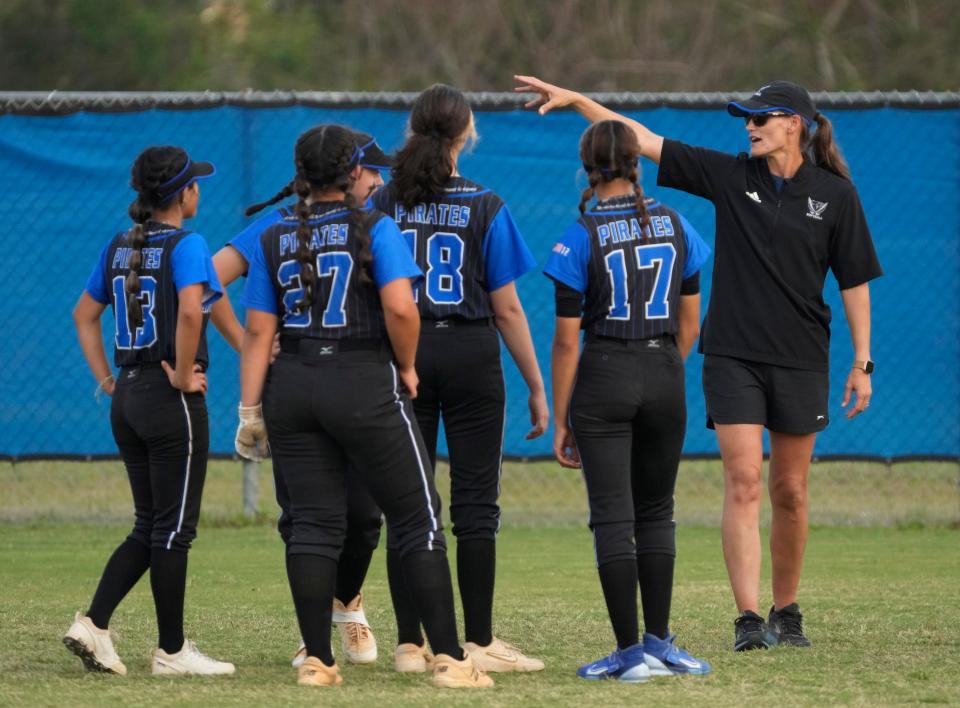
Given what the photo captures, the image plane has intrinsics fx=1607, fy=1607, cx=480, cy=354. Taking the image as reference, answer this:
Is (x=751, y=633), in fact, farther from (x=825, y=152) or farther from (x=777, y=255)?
(x=825, y=152)

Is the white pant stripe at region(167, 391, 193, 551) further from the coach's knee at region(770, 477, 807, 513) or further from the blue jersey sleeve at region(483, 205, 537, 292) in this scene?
the coach's knee at region(770, 477, 807, 513)

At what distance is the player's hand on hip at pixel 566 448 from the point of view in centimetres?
548

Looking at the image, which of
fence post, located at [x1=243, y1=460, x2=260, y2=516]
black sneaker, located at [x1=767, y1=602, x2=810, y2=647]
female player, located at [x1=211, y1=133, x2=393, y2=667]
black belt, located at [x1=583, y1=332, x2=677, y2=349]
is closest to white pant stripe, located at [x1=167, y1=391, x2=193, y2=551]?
female player, located at [x1=211, y1=133, x2=393, y2=667]

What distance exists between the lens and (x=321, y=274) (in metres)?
5.06

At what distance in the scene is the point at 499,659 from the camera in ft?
18.0

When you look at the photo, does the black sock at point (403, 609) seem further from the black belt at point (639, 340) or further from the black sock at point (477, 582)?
the black belt at point (639, 340)

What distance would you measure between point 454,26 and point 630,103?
23.4 m

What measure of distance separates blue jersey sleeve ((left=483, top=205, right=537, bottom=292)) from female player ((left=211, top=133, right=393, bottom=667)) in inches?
18.5

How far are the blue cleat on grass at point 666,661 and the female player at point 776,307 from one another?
65cm

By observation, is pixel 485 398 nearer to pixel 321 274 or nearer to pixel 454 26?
pixel 321 274

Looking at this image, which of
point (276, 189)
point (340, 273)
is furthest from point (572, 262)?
point (276, 189)

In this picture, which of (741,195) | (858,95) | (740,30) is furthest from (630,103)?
(740,30)

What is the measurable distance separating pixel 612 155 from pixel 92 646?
2375 millimetres

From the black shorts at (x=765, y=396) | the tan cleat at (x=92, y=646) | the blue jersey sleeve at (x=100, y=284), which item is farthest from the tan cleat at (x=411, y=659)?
the blue jersey sleeve at (x=100, y=284)
